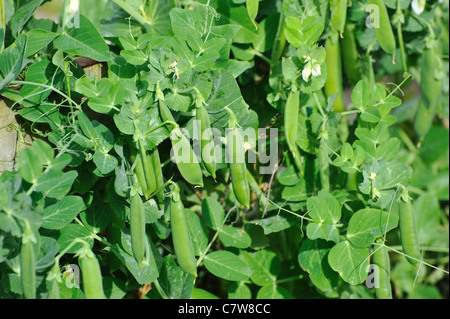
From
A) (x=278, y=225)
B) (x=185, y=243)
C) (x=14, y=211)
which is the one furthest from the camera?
(x=278, y=225)

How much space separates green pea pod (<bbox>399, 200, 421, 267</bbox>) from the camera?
1098mm

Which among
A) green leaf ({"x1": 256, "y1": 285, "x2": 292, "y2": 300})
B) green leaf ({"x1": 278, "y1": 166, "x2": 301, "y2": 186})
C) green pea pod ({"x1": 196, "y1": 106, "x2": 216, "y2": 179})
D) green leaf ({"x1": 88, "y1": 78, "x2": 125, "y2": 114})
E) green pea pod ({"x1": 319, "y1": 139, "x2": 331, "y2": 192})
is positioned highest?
green leaf ({"x1": 88, "y1": 78, "x2": 125, "y2": 114})

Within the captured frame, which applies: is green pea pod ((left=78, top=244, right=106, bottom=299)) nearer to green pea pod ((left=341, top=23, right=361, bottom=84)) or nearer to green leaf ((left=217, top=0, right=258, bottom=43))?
green leaf ((left=217, top=0, right=258, bottom=43))

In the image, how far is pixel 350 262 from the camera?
1.14m

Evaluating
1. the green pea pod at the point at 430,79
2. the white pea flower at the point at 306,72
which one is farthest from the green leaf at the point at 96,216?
the green pea pod at the point at 430,79

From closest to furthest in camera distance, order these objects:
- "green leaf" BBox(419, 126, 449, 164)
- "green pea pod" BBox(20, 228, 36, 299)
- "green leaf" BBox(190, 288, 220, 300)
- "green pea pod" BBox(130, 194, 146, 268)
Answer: "green pea pod" BBox(20, 228, 36, 299) < "green pea pod" BBox(130, 194, 146, 268) < "green leaf" BBox(190, 288, 220, 300) < "green leaf" BBox(419, 126, 449, 164)

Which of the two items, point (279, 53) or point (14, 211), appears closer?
point (14, 211)

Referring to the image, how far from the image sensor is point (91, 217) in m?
1.15

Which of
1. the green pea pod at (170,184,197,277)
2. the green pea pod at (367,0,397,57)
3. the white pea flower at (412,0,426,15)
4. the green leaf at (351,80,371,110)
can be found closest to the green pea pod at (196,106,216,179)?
the green pea pod at (170,184,197,277)

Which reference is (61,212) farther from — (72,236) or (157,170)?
(157,170)

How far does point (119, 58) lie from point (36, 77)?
19 cm

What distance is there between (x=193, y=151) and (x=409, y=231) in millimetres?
522
